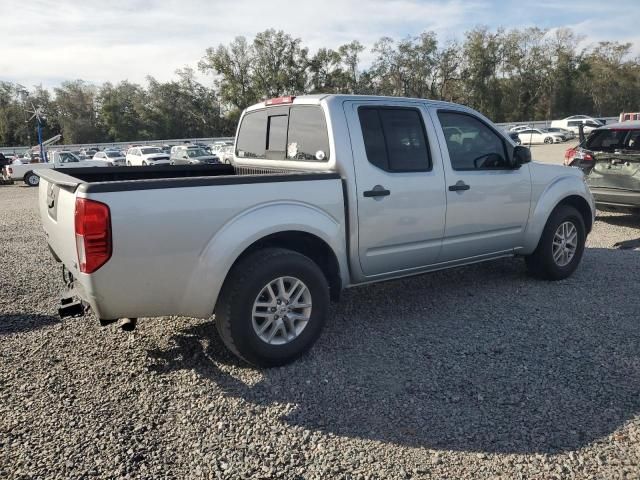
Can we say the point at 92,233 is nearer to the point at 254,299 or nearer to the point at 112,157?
the point at 254,299

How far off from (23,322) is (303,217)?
281 cm

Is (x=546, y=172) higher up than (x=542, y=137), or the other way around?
(x=546, y=172)

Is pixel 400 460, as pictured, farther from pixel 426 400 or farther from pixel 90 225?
pixel 90 225

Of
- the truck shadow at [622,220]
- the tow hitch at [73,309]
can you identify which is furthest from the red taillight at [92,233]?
the truck shadow at [622,220]

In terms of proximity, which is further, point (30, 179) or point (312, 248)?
point (30, 179)

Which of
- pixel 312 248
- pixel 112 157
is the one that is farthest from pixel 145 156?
pixel 312 248

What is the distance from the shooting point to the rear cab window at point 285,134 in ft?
13.9

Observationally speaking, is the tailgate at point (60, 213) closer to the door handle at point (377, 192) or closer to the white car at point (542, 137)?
the door handle at point (377, 192)

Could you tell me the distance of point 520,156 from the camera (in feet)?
16.3

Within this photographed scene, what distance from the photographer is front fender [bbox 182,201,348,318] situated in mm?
3357

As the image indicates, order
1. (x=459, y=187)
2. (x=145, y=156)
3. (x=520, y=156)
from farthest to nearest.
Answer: (x=145, y=156), (x=520, y=156), (x=459, y=187)

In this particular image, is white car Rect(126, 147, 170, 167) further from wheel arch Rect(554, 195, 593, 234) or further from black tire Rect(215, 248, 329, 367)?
black tire Rect(215, 248, 329, 367)

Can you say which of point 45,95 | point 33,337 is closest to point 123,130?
point 45,95

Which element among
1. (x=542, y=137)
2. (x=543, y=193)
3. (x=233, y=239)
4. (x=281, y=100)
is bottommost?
(x=542, y=137)
